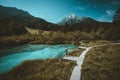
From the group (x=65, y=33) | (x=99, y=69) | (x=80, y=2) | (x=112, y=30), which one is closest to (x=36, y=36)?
(x=65, y=33)

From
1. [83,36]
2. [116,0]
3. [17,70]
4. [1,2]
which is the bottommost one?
[17,70]

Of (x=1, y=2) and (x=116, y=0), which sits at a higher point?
(x=116, y=0)

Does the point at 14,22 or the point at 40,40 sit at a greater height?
the point at 14,22

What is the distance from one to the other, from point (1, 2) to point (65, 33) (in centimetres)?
1600

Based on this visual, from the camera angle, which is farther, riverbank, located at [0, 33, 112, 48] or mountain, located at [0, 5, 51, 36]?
riverbank, located at [0, 33, 112, 48]

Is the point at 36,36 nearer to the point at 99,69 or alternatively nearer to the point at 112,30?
the point at 112,30

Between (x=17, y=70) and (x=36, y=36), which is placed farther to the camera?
(x=36, y=36)

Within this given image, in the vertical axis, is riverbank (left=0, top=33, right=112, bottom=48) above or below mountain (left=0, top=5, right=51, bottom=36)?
below

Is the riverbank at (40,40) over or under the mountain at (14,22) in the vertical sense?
under

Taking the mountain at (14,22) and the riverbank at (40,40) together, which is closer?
the mountain at (14,22)

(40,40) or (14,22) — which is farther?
(40,40)

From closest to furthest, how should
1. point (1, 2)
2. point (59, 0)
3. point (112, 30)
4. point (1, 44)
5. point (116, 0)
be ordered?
point (1, 2), point (59, 0), point (116, 0), point (1, 44), point (112, 30)

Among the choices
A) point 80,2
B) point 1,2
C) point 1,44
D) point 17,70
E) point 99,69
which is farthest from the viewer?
point 1,44

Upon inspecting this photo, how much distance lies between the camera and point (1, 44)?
51.6 ft
